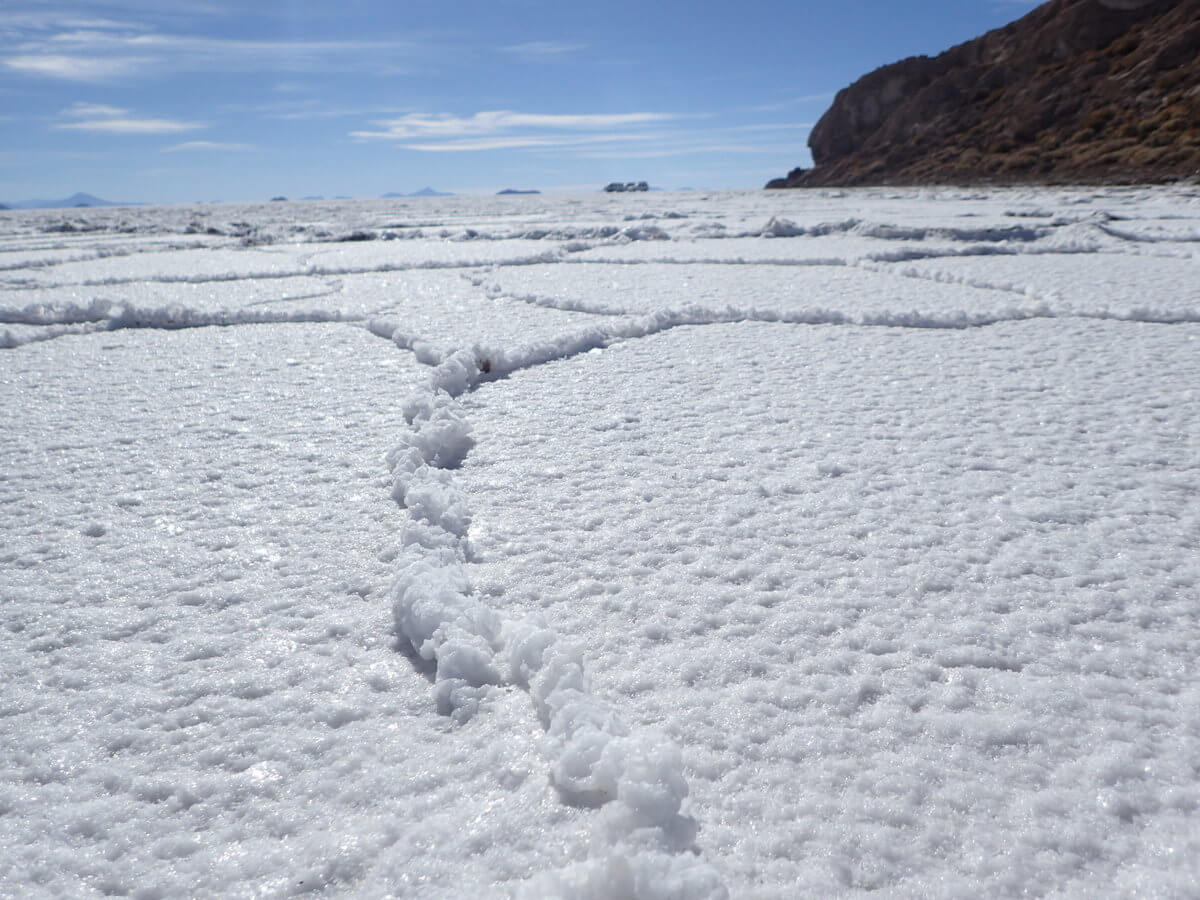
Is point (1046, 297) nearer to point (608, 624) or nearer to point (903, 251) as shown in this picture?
point (903, 251)

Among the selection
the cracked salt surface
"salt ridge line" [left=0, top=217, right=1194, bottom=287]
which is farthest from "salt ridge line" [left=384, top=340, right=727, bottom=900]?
"salt ridge line" [left=0, top=217, right=1194, bottom=287]

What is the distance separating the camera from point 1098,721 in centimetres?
108

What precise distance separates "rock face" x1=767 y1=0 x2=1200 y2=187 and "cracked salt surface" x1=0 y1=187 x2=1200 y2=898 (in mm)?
18117

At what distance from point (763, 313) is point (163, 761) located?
350 cm

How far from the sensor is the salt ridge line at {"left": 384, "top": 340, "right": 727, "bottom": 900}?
2.70 feet

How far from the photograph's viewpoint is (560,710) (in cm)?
107

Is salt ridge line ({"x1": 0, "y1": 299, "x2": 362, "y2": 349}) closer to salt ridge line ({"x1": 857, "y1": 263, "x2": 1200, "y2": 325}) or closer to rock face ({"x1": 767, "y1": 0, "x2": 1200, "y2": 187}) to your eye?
salt ridge line ({"x1": 857, "y1": 263, "x2": 1200, "y2": 325})

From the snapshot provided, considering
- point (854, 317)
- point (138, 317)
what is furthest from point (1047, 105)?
point (138, 317)

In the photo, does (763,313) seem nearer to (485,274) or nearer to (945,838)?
(485,274)

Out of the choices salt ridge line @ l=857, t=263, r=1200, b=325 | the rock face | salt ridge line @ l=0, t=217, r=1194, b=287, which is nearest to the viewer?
salt ridge line @ l=857, t=263, r=1200, b=325

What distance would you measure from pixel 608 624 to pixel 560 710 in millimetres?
290

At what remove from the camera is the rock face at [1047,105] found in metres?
21.2

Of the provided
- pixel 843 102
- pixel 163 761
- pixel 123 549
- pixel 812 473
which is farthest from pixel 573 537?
pixel 843 102

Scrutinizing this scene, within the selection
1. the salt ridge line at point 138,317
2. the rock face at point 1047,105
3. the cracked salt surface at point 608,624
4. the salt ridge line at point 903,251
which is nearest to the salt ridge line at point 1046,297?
the cracked salt surface at point 608,624
